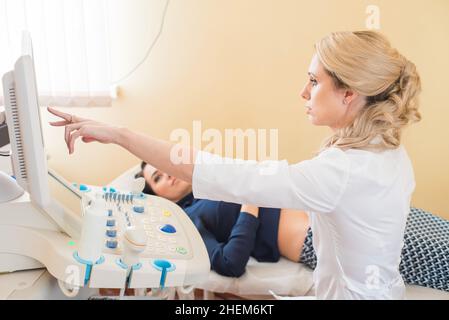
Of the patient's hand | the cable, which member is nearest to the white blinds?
the cable

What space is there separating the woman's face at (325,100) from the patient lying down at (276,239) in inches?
24.1

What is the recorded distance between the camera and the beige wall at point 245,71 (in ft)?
6.20

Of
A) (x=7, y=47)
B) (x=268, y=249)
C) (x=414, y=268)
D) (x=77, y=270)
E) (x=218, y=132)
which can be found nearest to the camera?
(x=77, y=270)

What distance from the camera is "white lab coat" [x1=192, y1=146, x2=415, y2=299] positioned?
0.85 m

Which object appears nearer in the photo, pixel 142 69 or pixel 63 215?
pixel 63 215

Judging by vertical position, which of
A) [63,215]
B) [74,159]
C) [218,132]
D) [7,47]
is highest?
[7,47]

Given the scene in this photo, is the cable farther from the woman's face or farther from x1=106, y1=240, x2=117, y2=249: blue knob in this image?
x1=106, y1=240, x2=117, y2=249: blue knob

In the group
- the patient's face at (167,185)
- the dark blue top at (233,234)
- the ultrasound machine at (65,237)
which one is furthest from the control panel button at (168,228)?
the patient's face at (167,185)

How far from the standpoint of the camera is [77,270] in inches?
28.7

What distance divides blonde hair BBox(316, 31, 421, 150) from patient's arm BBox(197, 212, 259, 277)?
24.2 inches
